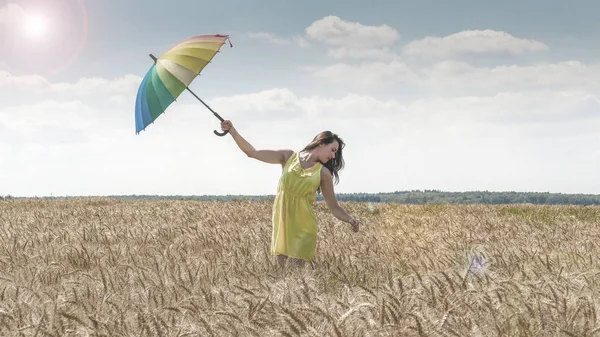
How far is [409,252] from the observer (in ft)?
23.2

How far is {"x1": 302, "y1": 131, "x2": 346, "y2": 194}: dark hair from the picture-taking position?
19.4ft

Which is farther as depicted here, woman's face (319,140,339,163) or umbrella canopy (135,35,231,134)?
umbrella canopy (135,35,231,134)

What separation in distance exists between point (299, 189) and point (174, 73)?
197cm

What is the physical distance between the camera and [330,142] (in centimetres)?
591

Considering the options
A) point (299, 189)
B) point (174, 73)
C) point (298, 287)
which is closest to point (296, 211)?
point (299, 189)

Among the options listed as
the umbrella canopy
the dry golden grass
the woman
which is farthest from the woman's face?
the umbrella canopy

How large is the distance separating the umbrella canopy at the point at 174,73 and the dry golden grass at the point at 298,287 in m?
1.66

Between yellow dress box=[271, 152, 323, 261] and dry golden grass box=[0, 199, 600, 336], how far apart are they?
0.29 metres

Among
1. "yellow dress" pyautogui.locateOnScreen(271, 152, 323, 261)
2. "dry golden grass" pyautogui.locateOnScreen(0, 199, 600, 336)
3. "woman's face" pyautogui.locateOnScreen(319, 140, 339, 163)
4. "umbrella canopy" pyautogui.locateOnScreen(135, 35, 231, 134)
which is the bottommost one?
"dry golden grass" pyautogui.locateOnScreen(0, 199, 600, 336)

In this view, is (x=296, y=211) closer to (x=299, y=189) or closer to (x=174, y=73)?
(x=299, y=189)

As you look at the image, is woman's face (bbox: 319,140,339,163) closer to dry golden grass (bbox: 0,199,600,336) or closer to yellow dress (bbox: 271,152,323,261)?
yellow dress (bbox: 271,152,323,261)

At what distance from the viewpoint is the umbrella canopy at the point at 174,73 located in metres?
6.45

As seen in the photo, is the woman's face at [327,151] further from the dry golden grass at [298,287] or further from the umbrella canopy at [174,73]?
the umbrella canopy at [174,73]

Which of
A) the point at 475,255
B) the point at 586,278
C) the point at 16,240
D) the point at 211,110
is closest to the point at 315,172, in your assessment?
the point at 211,110
